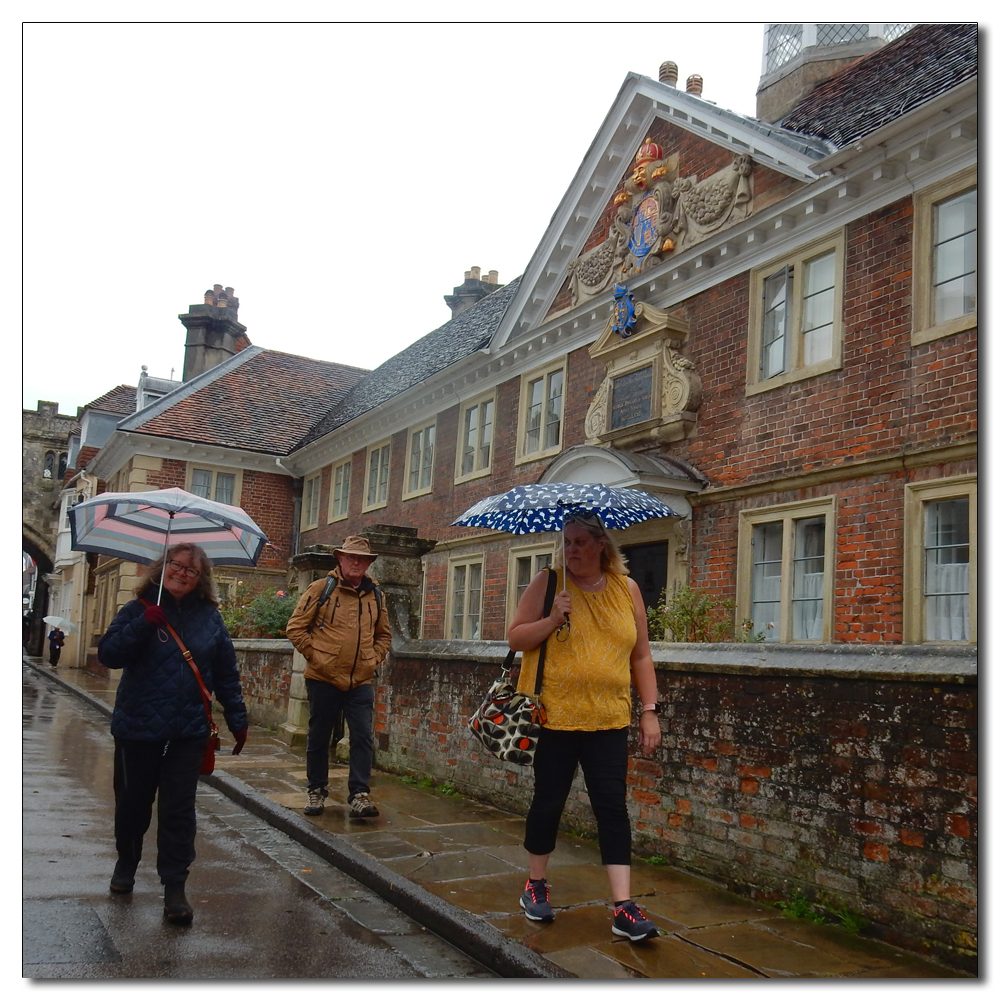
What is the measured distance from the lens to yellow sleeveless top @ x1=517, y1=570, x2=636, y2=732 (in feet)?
14.5

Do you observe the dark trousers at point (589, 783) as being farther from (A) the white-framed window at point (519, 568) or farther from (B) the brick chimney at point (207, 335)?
(B) the brick chimney at point (207, 335)

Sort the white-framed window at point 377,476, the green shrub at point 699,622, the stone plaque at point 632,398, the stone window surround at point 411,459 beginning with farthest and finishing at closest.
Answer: the white-framed window at point 377,476
the stone window surround at point 411,459
the stone plaque at point 632,398
the green shrub at point 699,622

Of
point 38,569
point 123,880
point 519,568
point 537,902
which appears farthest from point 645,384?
point 38,569

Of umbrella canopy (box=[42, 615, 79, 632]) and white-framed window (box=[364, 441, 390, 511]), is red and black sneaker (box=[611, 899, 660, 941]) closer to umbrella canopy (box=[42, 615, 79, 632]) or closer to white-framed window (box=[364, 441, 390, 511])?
white-framed window (box=[364, 441, 390, 511])

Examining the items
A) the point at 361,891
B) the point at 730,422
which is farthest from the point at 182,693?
the point at 730,422

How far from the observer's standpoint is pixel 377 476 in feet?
72.8

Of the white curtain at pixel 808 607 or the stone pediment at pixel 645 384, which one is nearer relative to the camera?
the white curtain at pixel 808 607

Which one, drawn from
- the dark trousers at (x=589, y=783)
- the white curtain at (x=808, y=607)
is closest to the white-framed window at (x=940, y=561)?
the white curtain at (x=808, y=607)

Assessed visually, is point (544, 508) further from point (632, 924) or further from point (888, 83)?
point (888, 83)

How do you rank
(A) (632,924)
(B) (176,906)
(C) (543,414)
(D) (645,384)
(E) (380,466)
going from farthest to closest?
1. (E) (380,466)
2. (C) (543,414)
3. (D) (645,384)
4. (B) (176,906)
5. (A) (632,924)

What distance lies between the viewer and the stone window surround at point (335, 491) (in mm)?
23797

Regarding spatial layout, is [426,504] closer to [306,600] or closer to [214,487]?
[214,487]

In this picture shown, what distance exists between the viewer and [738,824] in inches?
204

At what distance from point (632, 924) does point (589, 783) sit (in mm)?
624
